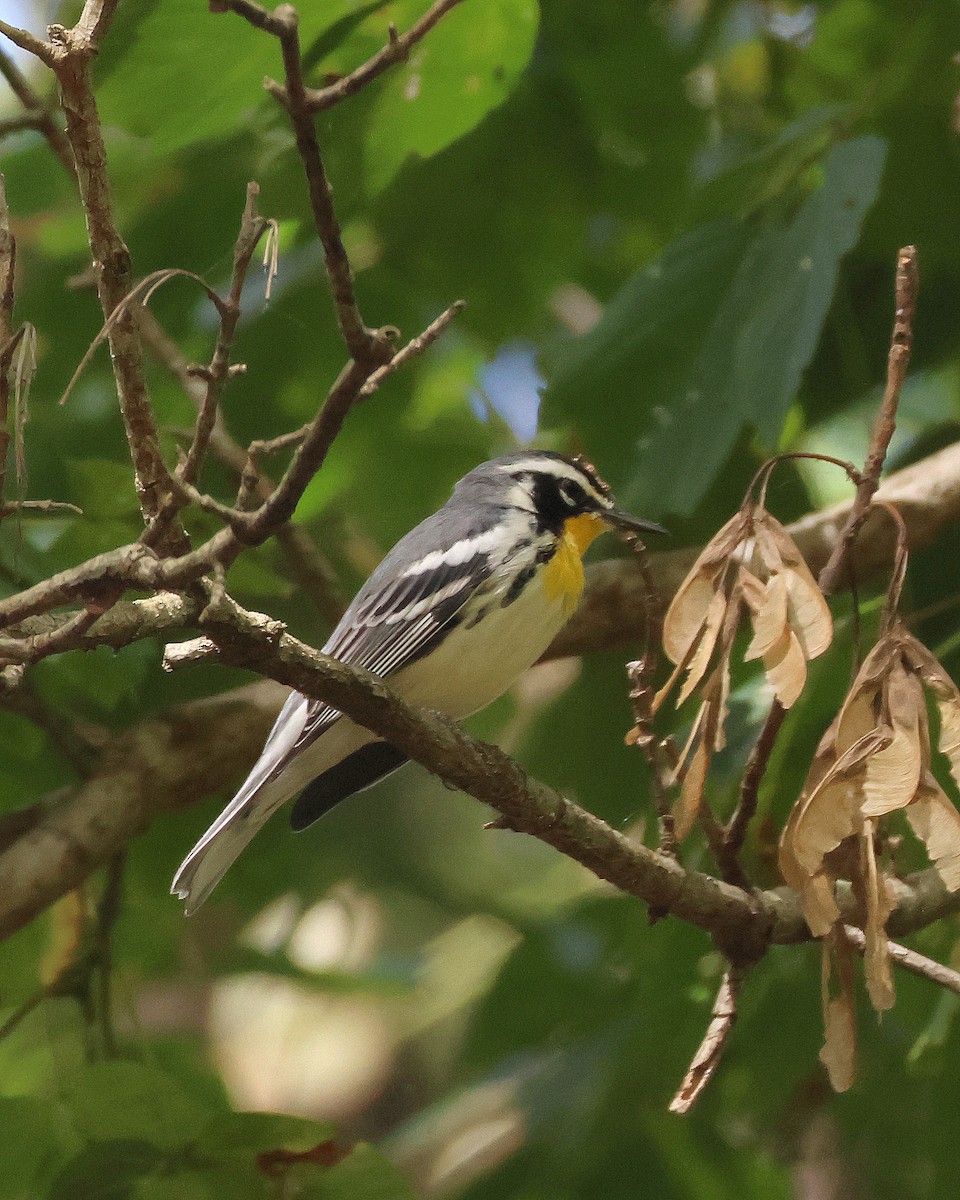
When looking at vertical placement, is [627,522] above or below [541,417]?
below

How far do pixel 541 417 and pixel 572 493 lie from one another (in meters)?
0.20

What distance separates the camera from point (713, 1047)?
4.78 ft

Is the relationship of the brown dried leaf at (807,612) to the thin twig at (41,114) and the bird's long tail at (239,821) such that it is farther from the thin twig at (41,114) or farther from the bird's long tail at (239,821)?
the thin twig at (41,114)

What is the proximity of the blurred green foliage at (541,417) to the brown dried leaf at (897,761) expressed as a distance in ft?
1.82

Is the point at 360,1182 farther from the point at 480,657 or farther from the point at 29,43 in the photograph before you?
the point at 29,43

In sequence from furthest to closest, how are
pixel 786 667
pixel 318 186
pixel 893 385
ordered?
pixel 893 385 → pixel 786 667 → pixel 318 186

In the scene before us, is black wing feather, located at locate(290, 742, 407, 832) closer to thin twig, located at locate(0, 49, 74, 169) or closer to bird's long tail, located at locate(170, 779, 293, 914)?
bird's long tail, located at locate(170, 779, 293, 914)

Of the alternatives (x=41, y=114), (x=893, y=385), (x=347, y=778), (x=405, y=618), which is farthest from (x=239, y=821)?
(x=41, y=114)

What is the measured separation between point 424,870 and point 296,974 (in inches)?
27.3

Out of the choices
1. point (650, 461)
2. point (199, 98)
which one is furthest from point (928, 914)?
point (199, 98)

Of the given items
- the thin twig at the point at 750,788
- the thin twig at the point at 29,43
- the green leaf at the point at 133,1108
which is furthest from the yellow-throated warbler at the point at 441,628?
the thin twig at the point at 29,43

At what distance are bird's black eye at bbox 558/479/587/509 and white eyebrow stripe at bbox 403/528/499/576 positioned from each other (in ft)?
0.62

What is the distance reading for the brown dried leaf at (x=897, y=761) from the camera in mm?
1189

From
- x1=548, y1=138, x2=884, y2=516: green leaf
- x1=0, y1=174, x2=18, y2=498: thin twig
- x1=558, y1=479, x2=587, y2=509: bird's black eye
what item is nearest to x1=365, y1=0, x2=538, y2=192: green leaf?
x1=548, y1=138, x2=884, y2=516: green leaf
